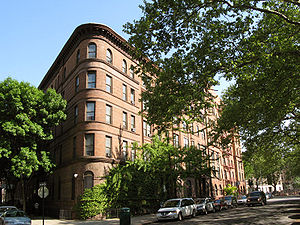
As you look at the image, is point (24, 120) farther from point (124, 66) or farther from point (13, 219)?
point (124, 66)

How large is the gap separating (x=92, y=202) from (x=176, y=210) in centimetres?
771

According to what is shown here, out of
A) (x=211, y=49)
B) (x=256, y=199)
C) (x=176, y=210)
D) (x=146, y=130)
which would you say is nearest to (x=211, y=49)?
(x=211, y=49)

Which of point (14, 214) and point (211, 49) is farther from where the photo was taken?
point (14, 214)

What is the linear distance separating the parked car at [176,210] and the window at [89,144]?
28.5 ft

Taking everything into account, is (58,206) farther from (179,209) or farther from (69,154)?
(179,209)

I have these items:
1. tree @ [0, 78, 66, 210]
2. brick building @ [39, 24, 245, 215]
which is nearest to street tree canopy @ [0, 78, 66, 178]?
tree @ [0, 78, 66, 210]

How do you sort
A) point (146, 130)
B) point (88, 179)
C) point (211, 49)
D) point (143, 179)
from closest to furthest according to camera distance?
point (211, 49) < point (88, 179) < point (143, 179) < point (146, 130)

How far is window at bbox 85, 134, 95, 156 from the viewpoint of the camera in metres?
25.6

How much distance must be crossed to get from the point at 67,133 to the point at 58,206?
767 cm

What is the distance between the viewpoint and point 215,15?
14000 mm

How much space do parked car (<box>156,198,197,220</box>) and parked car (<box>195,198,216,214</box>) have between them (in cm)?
254

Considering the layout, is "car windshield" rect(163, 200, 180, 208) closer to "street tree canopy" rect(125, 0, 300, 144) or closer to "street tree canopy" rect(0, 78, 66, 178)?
"street tree canopy" rect(125, 0, 300, 144)

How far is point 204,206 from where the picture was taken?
26.3 meters

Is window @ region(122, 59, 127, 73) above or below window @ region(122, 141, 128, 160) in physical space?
above
